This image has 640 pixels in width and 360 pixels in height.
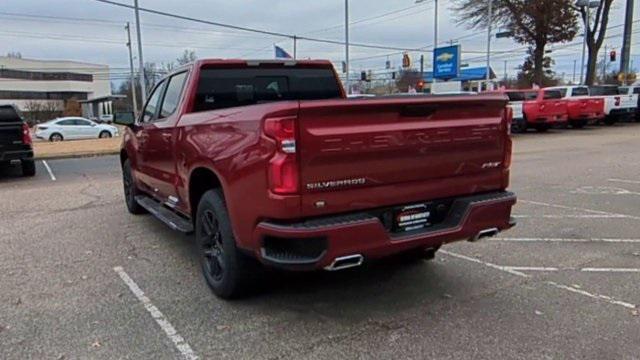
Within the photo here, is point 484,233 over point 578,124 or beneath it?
over

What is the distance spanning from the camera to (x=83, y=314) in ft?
13.7

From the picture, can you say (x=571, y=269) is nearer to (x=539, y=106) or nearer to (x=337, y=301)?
(x=337, y=301)

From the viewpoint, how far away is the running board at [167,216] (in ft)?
16.5

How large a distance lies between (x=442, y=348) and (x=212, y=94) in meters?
3.23

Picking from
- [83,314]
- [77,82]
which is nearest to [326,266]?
[83,314]

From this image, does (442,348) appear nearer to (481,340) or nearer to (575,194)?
(481,340)

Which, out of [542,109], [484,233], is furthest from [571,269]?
[542,109]

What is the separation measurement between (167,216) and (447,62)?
30.2m

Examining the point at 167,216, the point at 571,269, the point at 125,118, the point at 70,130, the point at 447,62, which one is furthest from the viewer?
the point at 70,130

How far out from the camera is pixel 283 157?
11.1 ft

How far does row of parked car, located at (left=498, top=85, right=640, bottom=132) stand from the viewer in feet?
74.8

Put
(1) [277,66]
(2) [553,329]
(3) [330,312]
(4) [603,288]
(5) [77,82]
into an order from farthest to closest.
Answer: (5) [77,82]
(1) [277,66]
(4) [603,288]
(3) [330,312]
(2) [553,329]

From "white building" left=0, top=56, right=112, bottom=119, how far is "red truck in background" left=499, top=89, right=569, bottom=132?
84836 millimetres

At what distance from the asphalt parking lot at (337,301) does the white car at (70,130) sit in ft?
93.7
